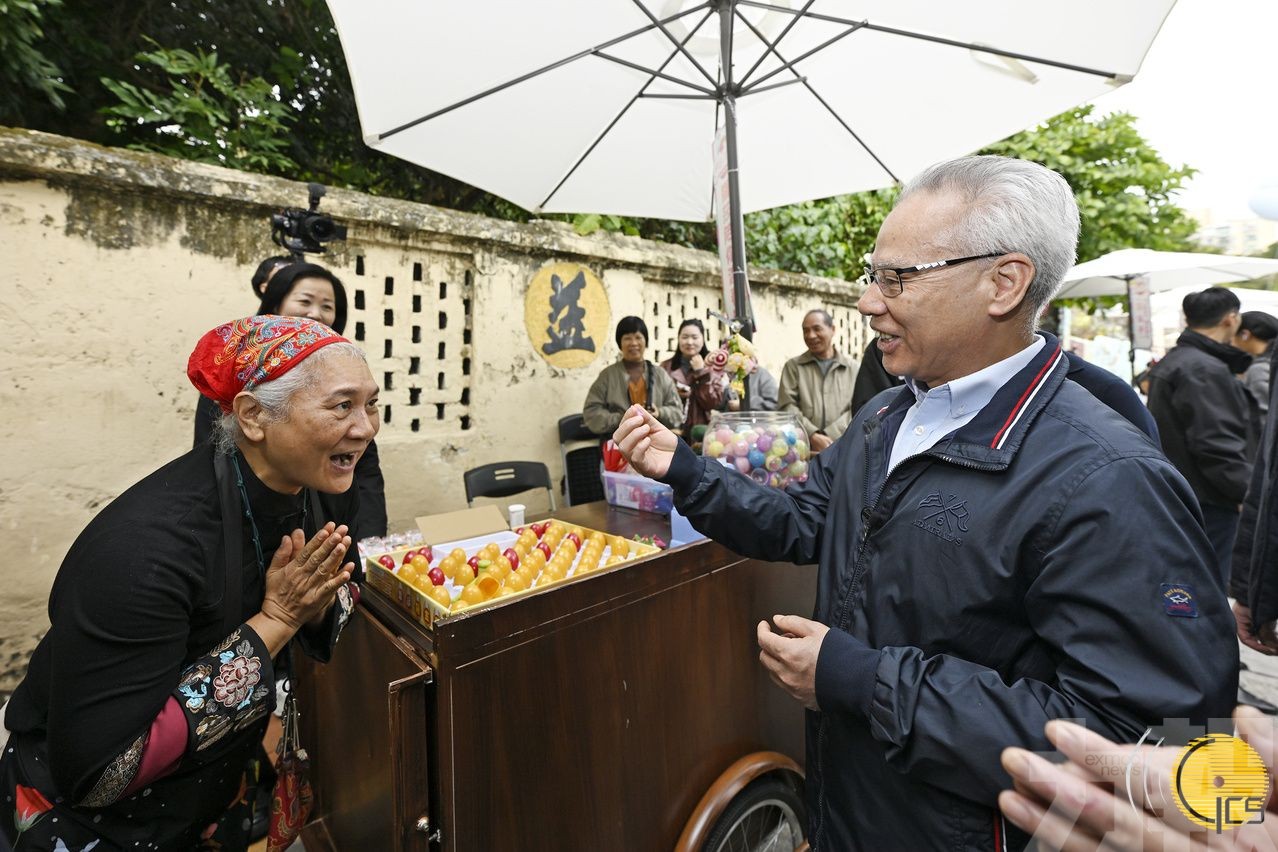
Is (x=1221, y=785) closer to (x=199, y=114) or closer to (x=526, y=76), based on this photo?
(x=526, y=76)

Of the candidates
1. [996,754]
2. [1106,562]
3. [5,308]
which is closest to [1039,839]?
[996,754]

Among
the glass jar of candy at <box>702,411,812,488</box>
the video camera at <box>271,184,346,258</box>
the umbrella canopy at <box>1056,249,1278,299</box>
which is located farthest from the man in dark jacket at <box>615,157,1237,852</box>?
the umbrella canopy at <box>1056,249,1278,299</box>

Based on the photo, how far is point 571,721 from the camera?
157cm

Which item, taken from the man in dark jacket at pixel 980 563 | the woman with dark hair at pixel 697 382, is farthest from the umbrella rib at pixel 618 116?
the man in dark jacket at pixel 980 563

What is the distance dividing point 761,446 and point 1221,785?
1493mm

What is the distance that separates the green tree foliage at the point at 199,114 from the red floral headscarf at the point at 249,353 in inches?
123

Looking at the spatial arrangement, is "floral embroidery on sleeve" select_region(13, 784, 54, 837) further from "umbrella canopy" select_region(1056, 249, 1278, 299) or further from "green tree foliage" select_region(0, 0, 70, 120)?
"umbrella canopy" select_region(1056, 249, 1278, 299)

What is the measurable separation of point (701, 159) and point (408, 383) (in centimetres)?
239

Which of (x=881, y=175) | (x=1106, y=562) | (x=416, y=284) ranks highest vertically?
(x=881, y=175)

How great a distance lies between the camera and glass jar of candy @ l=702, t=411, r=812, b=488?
6.83 ft

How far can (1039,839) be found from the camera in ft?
2.25

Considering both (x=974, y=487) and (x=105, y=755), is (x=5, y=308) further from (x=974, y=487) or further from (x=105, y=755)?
(x=974, y=487)

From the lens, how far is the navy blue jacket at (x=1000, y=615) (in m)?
0.85

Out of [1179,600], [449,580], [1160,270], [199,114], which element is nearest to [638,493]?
[449,580]
